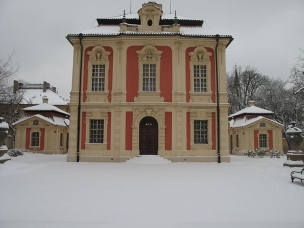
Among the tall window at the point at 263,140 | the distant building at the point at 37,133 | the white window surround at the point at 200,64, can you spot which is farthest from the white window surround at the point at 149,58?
the distant building at the point at 37,133

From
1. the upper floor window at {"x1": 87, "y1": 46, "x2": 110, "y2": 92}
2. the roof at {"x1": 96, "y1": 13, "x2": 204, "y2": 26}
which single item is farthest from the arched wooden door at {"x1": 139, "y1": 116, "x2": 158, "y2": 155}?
the roof at {"x1": 96, "y1": 13, "x2": 204, "y2": 26}

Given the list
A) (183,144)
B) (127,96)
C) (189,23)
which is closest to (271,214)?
(183,144)

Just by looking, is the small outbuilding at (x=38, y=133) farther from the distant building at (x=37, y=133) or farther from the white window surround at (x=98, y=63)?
the white window surround at (x=98, y=63)

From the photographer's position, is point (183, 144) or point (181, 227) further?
point (183, 144)

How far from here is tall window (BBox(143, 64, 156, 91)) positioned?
18.7 meters

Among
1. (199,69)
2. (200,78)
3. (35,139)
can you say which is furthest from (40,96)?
(200,78)

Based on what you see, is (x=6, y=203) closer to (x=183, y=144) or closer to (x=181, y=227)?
(x=181, y=227)

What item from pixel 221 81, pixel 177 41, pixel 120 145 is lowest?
pixel 120 145

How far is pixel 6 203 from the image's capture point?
256 inches

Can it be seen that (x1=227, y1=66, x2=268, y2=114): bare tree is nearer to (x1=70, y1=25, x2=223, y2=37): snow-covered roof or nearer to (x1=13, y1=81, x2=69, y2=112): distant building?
(x1=70, y1=25, x2=223, y2=37): snow-covered roof

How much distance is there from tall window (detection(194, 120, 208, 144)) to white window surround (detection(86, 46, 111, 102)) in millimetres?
6856

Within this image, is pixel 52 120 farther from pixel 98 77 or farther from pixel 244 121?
pixel 244 121

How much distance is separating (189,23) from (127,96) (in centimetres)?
780

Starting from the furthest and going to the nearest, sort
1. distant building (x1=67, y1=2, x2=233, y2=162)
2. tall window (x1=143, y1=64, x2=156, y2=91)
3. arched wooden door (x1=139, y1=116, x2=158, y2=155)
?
tall window (x1=143, y1=64, x2=156, y2=91)
arched wooden door (x1=139, y1=116, x2=158, y2=155)
distant building (x1=67, y1=2, x2=233, y2=162)
